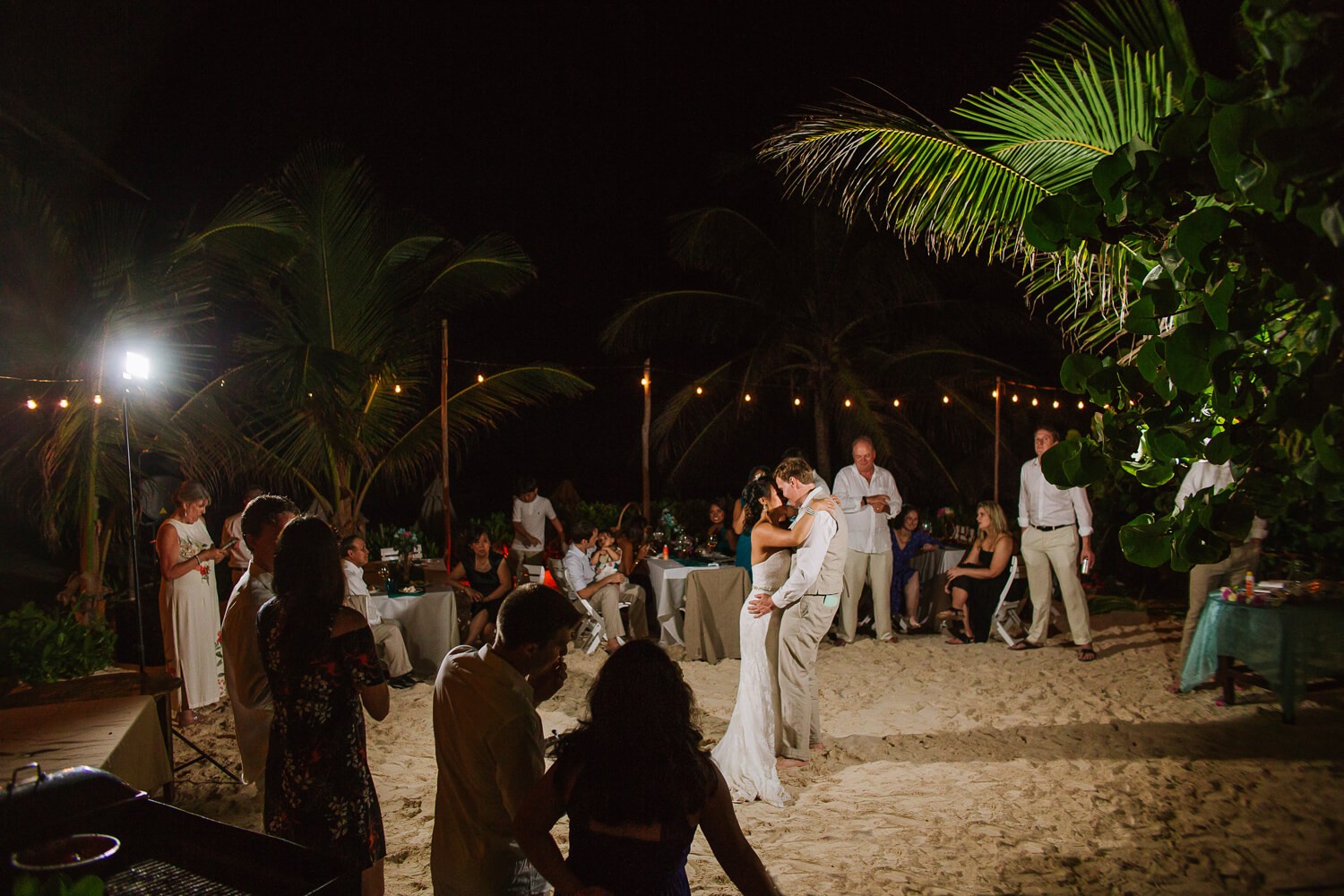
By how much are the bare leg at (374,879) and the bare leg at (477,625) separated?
481 centimetres

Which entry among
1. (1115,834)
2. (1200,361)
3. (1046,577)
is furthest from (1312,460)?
(1046,577)

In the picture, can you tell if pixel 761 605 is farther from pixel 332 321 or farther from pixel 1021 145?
pixel 332 321

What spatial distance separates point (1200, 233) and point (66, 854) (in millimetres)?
1956

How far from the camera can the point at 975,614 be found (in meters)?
8.52

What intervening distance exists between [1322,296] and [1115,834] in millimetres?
4308

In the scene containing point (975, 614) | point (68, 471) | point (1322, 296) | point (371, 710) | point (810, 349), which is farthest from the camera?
point (810, 349)

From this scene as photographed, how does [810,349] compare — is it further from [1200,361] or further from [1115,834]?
[1200,361]

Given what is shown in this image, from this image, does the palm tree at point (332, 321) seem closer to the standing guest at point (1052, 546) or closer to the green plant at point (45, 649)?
the green plant at point (45, 649)

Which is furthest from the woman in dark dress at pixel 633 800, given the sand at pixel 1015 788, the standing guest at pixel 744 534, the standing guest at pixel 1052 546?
A: the standing guest at pixel 1052 546

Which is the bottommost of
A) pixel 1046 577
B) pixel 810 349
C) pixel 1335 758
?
pixel 1335 758

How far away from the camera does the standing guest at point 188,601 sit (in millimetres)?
6020

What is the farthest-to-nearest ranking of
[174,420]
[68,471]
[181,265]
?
1. [174,420]
2. [181,265]
3. [68,471]

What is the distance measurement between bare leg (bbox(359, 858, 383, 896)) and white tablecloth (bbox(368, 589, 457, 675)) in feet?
14.9

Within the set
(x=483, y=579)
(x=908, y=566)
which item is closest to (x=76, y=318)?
(x=483, y=579)
